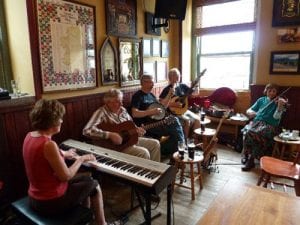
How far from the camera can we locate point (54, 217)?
134 cm

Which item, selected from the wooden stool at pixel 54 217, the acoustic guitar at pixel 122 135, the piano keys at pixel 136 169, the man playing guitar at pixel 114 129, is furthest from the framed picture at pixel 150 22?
the wooden stool at pixel 54 217

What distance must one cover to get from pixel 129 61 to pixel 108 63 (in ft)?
1.31

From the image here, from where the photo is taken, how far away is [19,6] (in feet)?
6.82

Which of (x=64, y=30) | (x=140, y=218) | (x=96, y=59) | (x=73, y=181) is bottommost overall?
(x=140, y=218)

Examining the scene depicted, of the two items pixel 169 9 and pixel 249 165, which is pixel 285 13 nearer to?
pixel 169 9

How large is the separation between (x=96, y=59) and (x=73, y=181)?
1560mm

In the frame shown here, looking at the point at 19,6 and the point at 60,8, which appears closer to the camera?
the point at 19,6

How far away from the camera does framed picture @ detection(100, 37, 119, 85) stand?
9.25 ft

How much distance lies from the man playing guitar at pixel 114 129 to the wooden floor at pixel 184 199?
49 cm

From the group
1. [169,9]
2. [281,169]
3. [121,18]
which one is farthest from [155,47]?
[281,169]

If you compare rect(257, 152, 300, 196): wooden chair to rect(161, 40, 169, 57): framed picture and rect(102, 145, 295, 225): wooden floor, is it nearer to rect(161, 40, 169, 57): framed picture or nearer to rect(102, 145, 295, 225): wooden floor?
rect(102, 145, 295, 225): wooden floor

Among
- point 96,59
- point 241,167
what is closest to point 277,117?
point 241,167

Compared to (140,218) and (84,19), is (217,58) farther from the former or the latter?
(140,218)

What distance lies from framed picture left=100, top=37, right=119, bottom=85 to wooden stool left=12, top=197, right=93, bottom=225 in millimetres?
1718
